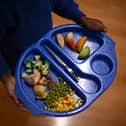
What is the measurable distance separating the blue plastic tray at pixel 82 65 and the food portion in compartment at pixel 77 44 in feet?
0.04

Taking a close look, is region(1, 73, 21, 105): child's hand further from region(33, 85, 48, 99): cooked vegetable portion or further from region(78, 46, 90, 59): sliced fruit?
region(78, 46, 90, 59): sliced fruit

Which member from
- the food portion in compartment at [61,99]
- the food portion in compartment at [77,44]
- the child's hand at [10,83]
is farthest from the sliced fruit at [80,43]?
the child's hand at [10,83]

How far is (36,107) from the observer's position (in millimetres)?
833

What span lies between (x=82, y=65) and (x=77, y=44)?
0.06 m

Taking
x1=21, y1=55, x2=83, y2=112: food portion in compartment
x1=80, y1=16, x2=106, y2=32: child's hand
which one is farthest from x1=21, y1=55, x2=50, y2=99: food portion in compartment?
x1=80, y1=16, x2=106, y2=32: child's hand

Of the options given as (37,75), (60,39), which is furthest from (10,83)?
(60,39)

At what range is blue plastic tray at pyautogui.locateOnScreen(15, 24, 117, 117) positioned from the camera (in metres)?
0.87

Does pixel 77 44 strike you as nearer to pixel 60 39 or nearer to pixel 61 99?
pixel 60 39

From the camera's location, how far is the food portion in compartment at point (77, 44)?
36.2 inches

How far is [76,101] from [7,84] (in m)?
0.20

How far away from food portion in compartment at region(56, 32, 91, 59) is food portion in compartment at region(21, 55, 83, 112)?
80 millimetres

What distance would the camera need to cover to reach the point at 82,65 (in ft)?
3.02

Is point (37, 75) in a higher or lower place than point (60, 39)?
lower

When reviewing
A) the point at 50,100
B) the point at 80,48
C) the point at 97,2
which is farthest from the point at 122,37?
the point at 50,100
